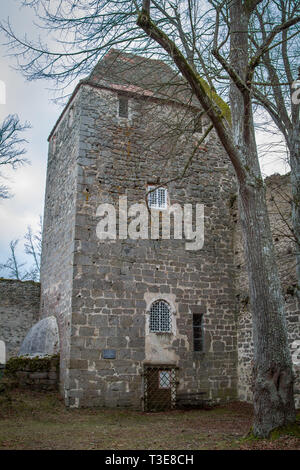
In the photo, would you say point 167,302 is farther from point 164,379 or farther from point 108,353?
point 108,353

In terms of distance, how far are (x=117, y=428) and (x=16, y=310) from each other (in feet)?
23.0

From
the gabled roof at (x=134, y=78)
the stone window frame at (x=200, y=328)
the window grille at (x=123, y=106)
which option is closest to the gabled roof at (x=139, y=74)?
the gabled roof at (x=134, y=78)

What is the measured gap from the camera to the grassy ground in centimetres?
643

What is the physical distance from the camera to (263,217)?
7.18 m

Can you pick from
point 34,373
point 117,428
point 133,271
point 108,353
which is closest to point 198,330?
point 133,271

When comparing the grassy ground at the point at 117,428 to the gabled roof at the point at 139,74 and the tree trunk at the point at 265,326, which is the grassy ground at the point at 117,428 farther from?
the gabled roof at the point at 139,74

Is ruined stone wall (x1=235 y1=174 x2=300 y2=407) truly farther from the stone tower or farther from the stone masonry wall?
the stone masonry wall

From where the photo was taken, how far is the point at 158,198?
40.7ft

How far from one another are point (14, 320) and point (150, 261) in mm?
5171

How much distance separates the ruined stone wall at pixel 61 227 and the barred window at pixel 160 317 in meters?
2.12

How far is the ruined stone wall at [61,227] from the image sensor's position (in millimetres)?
11094

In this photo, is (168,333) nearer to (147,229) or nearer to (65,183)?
(147,229)

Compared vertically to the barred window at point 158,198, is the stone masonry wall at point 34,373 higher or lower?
lower

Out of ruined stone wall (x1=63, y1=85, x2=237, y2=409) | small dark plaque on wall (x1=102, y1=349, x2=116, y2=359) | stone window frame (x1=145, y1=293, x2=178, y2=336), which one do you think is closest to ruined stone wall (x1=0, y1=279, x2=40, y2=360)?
ruined stone wall (x1=63, y1=85, x2=237, y2=409)
